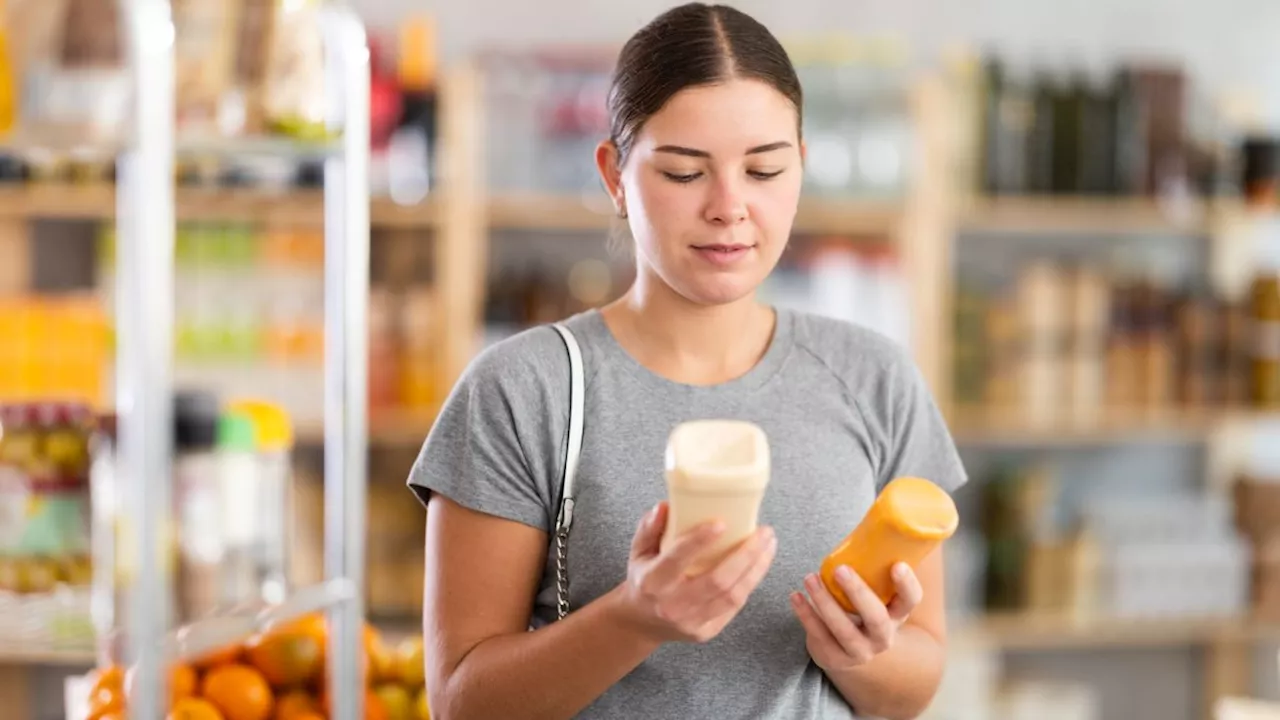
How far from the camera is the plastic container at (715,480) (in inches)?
43.8

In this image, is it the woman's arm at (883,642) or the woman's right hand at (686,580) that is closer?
the woman's right hand at (686,580)

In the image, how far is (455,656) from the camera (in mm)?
1382

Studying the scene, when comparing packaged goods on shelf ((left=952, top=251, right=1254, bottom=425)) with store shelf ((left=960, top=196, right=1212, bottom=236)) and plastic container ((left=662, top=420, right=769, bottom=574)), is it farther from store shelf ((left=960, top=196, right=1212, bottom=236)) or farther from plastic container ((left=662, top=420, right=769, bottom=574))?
plastic container ((left=662, top=420, right=769, bottom=574))

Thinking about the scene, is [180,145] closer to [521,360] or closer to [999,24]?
[521,360]

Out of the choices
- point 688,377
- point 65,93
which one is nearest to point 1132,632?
point 688,377

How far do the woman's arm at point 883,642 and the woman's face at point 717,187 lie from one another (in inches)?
11.3

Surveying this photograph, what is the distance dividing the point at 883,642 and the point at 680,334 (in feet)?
1.15

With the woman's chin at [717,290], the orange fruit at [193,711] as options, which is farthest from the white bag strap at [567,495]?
the orange fruit at [193,711]

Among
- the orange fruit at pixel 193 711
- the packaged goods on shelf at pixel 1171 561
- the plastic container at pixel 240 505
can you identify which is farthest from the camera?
the packaged goods on shelf at pixel 1171 561

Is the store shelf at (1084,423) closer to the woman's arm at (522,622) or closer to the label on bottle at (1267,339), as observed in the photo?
the label on bottle at (1267,339)

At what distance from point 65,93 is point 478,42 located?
2.93 m

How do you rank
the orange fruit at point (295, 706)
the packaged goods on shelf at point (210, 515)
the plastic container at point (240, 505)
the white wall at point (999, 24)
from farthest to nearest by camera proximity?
the white wall at point (999, 24)
the orange fruit at point (295, 706)
the plastic container at point (240, 505)
the packaged goods on shelf at point (210, 515)

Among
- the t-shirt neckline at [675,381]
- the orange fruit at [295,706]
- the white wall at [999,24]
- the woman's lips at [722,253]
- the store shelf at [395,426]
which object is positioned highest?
the white wall at [999,24]

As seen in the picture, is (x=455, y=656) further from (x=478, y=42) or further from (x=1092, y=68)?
(x=1092, y=68)
